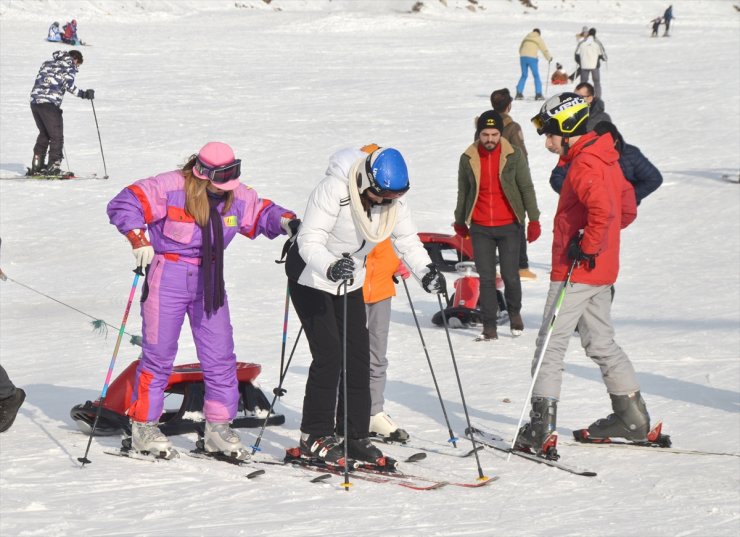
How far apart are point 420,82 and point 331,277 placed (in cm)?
2167

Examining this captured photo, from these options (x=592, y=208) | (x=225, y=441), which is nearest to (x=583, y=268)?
(x=592, y=208)

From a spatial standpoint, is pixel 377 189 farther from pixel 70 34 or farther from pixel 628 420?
pixel 70 34

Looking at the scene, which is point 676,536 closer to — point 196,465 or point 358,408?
point 358,408

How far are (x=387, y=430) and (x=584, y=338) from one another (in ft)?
4.09

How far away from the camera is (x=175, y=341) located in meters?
6.20

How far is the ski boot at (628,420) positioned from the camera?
21.2 feet

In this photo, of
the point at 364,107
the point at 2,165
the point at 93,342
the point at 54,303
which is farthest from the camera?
the point at 364,107

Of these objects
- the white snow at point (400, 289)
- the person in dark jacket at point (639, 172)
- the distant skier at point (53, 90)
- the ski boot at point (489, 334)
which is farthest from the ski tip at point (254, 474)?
the distant skier at point (53, 90)

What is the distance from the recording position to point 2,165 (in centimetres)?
1809

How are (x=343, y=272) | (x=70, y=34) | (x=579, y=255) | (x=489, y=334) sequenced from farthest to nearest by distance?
1. (x=70, y=34)
2. (x=489, y=334)
3. (x=579, y=255)
4. (x=343, y=272)

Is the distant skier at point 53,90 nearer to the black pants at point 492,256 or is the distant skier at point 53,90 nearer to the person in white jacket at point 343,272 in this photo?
the black pants at point 492,256

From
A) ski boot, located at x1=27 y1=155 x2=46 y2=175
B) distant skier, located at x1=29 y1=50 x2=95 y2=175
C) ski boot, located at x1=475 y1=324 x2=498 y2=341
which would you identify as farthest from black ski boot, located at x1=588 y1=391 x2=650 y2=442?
ski boot, located at x1=27 y1=155 x2=46 y2=175

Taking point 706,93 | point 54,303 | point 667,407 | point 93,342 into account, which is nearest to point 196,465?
point 667,407

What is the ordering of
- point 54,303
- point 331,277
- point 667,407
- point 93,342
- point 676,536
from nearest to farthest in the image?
point 676,536
point 331,277
point 667,407
point 93,342
point 54,303
